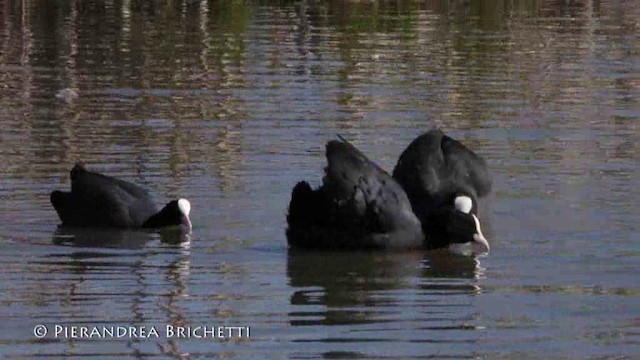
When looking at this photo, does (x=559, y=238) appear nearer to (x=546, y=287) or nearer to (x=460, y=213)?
(x=460, y=213)

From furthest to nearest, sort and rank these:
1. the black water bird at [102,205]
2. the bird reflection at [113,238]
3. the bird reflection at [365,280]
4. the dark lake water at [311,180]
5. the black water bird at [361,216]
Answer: the black water bird at [102,205] < the bird reflection at [113,238] < the black water bird at [361,216] < the bird reflection at [365,280] < the dark lake water at [311,180]

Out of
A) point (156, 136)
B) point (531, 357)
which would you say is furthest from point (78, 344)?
point (156, 136)

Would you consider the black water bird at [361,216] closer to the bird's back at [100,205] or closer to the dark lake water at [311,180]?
the dark lake water at [311,180]

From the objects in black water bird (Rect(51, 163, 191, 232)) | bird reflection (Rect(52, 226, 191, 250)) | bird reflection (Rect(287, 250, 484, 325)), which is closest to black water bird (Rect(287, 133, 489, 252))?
bird reflection (Rect(287, 250, 484, 325))

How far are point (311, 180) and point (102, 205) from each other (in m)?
2.01

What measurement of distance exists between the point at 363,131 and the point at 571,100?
156 inches

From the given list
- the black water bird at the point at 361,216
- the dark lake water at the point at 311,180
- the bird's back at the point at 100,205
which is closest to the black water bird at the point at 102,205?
the bird's back at the point at 100,205

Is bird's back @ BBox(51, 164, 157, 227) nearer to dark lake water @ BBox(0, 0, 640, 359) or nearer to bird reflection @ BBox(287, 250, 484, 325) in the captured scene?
dark lake water @ BBox(0, 0, 640, 359)

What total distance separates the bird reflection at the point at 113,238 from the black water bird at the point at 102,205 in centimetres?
6

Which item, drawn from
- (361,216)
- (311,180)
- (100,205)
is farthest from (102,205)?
(361,216)

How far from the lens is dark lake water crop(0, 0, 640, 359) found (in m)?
10.1

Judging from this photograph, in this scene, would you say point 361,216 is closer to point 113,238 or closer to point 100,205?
point 113,238

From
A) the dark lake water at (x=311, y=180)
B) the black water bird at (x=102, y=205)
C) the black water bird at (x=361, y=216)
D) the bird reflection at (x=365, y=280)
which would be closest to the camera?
the dark lake water at (x=311, y=180)

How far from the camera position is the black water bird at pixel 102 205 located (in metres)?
13.5
